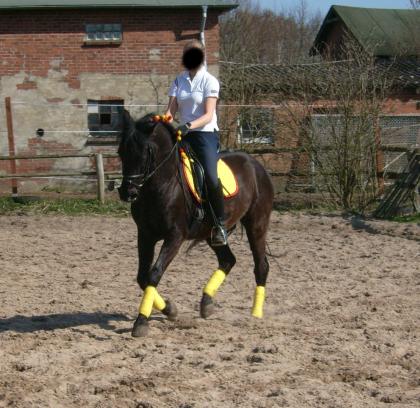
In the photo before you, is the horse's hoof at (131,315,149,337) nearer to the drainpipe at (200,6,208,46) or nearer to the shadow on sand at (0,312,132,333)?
the shadow on sand at (0,312,132,333)

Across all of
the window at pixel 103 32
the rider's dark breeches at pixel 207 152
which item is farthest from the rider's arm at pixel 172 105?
the window at pixel 103 32

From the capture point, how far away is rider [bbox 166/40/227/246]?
6.92 metres

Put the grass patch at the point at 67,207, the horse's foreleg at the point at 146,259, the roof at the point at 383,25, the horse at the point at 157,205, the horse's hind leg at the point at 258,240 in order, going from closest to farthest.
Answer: the horse at the point at 157,205 < the horse's foreleg at the point at 146,259 < the horse's hind leg at the point at 258,240 < the grass patch at the point at 67,207 < the roof at the point at 383,25

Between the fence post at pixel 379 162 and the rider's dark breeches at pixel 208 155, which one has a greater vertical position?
the rider's dark breeches at pixel 208 155

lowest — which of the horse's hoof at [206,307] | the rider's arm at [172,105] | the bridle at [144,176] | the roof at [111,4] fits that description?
the horse's hoof at [206,307]

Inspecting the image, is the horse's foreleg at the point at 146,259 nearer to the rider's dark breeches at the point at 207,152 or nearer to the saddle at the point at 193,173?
the saddle at the point at 193,173

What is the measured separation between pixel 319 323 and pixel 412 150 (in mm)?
9342

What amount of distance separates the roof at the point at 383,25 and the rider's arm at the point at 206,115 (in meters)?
27.5

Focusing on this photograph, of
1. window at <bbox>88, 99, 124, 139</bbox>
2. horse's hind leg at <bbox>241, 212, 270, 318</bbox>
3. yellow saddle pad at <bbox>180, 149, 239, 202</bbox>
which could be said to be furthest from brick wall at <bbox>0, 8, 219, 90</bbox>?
yellow saddle pad at <bbox>180, 149, 239, 202</bbox>

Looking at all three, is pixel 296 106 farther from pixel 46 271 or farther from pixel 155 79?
pixel 46 271

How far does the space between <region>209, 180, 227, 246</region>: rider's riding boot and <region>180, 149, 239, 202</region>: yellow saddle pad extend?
17 cm

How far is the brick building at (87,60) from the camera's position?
67.5 ft

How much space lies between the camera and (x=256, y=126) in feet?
59.8

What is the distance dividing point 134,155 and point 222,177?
140 centimetres
